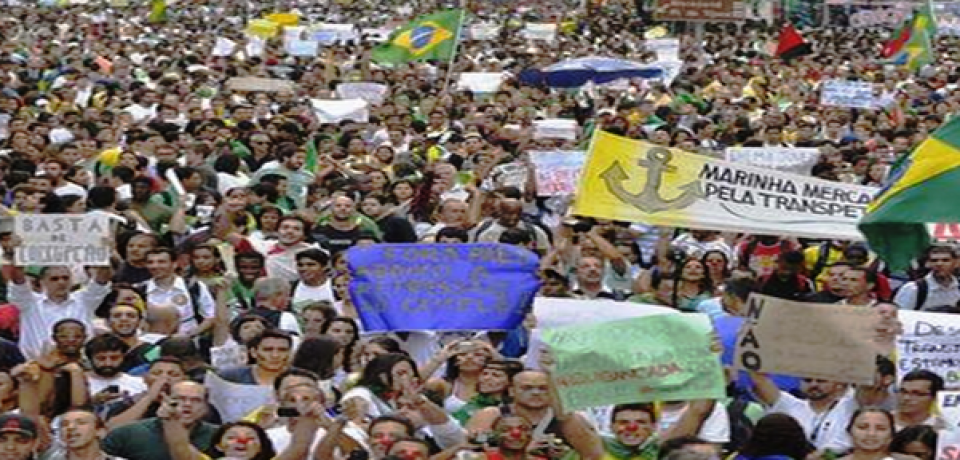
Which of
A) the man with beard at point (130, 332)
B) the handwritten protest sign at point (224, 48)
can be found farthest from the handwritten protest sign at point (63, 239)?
the handwritten protest sign at point (224, 48)

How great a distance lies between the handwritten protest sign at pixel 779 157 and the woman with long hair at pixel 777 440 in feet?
26.8

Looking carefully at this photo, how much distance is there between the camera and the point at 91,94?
76.2 ft

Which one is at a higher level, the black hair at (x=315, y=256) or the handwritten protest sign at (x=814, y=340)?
the handwritten protest sign at (x=814, y=340)

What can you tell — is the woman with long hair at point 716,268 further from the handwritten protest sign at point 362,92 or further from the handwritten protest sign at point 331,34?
the handwritten protest sign at point 331,34

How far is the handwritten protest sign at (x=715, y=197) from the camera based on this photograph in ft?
36.4

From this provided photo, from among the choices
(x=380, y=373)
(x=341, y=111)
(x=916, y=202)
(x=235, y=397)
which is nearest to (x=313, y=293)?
(x=235, y=397)

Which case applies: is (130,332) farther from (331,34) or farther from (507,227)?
(331,34)

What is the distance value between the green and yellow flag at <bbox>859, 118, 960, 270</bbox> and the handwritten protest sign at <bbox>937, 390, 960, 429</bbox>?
52 cm

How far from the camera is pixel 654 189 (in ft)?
36.7

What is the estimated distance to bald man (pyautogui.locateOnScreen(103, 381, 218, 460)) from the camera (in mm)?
7910

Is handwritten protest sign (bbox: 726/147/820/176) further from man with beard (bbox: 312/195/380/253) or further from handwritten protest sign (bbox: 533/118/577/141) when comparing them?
man with beard (bbox: 312/195/380/253)

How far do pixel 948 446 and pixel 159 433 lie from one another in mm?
2753

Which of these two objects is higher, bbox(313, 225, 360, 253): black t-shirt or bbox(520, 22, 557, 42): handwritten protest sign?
bbox(313, 225, 360, 253): black t-shirt

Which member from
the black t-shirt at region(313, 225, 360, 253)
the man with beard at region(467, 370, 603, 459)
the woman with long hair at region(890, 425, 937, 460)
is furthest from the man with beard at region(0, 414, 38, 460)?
the black t-shirt at region(313, 225, 360, 253)
